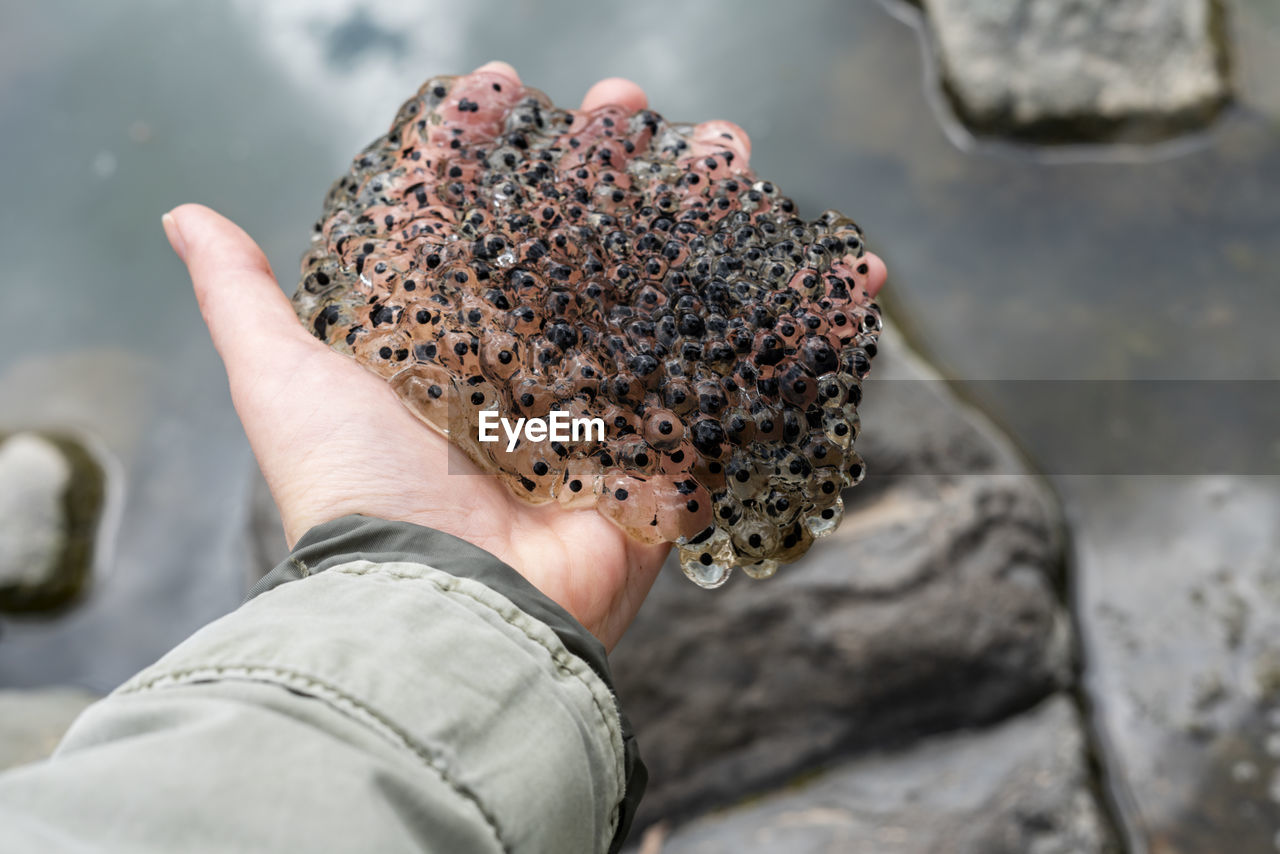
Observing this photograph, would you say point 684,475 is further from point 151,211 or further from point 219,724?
point 151,211

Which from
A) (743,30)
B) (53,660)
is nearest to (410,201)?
(53,660)

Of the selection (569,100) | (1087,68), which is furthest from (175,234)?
(1087,68)

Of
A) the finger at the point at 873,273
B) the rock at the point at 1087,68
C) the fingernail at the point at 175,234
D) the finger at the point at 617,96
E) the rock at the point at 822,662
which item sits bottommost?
the rock at the point at 822,662

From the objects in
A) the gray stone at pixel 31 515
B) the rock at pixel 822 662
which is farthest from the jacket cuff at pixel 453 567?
the gray stone at pixel 31 515

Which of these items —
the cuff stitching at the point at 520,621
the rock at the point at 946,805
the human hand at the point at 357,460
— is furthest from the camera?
the rock at the point at 946,805

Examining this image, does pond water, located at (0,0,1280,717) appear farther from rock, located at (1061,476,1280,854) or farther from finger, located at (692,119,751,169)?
finger, located at (692,119,751,169)

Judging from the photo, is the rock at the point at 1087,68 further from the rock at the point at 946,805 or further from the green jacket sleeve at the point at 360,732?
the green jacket sleeve at the point at 360,732

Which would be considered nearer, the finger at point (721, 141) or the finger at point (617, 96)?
the finger at point (721, 141)
